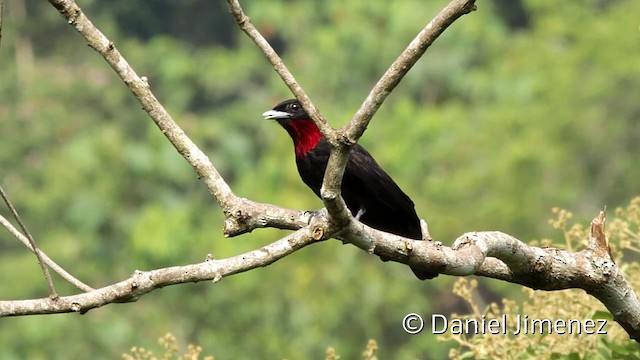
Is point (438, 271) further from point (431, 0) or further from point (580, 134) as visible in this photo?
point (431, 0)

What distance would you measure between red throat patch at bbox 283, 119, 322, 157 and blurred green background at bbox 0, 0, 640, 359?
9.24m

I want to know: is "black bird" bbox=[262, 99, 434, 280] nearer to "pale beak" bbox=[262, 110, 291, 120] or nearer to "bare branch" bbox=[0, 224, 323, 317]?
"pale beak" bbox=[262, 110, 291, 120]

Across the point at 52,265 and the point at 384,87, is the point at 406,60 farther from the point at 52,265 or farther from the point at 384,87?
the point at 52,265

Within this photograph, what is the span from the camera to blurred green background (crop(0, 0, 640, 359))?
19328 mm

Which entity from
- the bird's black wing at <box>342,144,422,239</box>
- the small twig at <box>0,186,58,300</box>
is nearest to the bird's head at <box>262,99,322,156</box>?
the bird's black wing at <box>342,144,422,239</box>

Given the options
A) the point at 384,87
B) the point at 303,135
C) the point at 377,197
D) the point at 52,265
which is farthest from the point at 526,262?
the point at 303,135

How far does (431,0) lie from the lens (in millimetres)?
32344

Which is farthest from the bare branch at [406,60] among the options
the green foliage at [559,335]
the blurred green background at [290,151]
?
the blurred green background at [290,151]

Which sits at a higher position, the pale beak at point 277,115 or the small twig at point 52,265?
the pale beak at point 277,115

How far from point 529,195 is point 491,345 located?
16.3 m

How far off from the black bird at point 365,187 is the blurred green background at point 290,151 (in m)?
9.29

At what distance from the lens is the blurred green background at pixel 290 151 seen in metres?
19.3

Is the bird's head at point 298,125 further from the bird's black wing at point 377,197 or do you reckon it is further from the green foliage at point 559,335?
the green foliage at point 559,335

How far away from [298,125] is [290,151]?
1623cm
